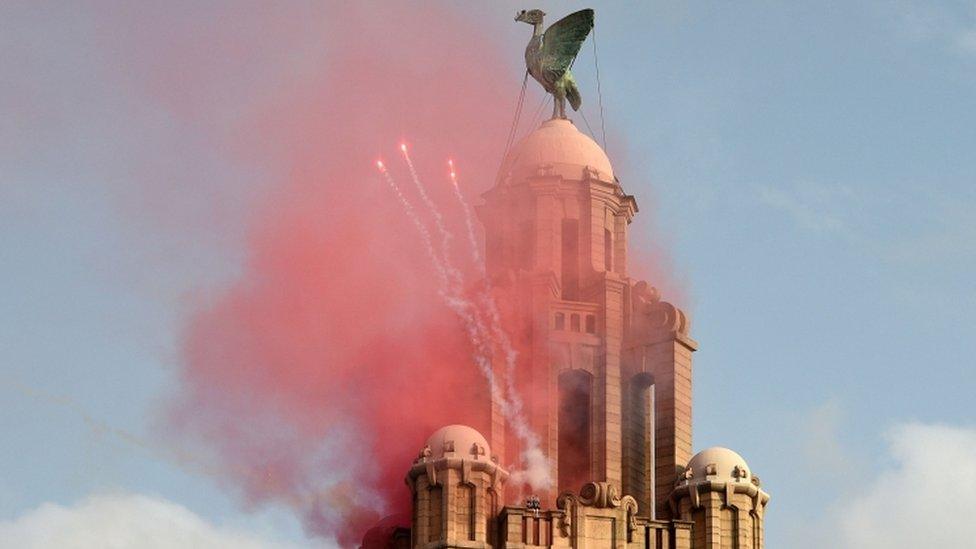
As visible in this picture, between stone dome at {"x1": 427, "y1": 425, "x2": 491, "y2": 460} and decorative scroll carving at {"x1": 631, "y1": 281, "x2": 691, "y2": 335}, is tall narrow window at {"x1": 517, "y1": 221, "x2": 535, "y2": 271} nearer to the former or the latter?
decorative scroll carving at {"x1": 631, "y1": 281, "x2": 691, "y2": 335}

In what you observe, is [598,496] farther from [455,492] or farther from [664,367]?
[664,367]

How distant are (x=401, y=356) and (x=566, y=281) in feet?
34.3

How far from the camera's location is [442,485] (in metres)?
169

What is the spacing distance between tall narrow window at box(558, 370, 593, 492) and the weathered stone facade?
8 cm

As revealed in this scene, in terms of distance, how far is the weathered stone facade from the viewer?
556ft

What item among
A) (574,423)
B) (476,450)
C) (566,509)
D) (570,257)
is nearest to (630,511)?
(566,509)

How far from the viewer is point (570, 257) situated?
181 meters

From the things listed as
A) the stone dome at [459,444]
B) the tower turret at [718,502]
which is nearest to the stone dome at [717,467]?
the tower turret at [718,502]

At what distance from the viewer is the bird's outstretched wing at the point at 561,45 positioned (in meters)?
186

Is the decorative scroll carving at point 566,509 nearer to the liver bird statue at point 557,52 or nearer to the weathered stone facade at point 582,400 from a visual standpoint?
the weathered stone facade at point 582,400

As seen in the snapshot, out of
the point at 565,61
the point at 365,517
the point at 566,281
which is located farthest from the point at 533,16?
the point at 365,517

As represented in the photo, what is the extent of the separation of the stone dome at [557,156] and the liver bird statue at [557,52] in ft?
11.4

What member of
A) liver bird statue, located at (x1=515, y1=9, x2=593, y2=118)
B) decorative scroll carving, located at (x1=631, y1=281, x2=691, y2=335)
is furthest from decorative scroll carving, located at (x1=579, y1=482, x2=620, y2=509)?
liver bird statue, located at (x1=515, y1=9, x2=593, y2=118)

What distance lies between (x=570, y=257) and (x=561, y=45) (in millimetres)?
13829
